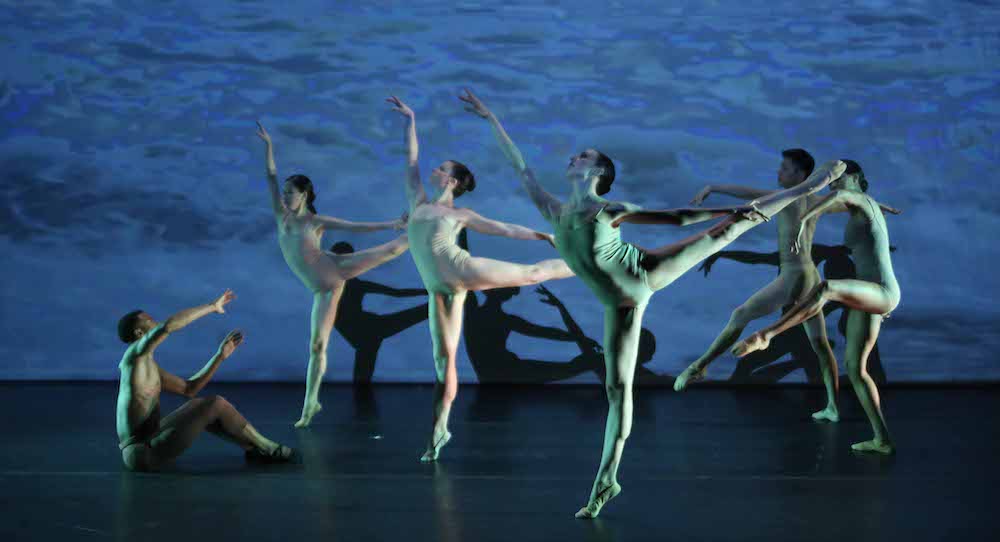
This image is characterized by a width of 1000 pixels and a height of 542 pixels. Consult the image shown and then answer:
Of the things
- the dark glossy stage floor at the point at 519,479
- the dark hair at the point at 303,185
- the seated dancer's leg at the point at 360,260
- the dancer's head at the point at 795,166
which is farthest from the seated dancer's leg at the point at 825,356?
the dark hair at the point at 303,185

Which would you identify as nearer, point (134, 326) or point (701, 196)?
point (134, 326)

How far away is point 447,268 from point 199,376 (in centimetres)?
131

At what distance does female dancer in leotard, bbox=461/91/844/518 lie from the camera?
3.83m

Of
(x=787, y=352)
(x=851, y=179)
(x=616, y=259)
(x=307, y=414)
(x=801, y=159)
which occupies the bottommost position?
(x=307, y=414)

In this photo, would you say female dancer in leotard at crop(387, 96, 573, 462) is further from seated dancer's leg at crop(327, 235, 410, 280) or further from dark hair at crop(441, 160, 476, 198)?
seated dancer's leg at crop(327, 235, 410, 280)

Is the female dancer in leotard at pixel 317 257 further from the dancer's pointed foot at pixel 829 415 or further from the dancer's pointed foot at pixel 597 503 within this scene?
the dancer's pointed foot at pixel 597 503

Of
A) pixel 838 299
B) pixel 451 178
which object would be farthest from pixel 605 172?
pixel 451 178

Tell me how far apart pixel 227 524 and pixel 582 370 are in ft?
17.1

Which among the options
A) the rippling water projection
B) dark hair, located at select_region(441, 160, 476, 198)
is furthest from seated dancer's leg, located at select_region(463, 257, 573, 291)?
the rippling water projection

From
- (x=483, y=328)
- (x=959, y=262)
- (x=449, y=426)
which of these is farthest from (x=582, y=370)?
(x=959, y=262)

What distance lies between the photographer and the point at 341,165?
8.82 metres

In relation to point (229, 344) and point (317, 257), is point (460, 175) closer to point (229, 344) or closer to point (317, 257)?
point (229, 344)

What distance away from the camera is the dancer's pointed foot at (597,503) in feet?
12.5

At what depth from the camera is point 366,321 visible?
28.9ft
